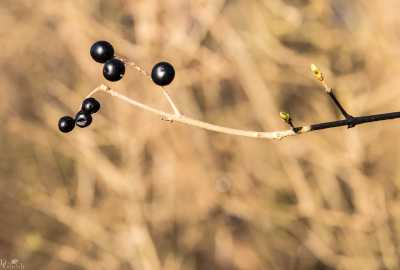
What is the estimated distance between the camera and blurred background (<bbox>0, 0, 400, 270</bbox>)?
4480 millimetres

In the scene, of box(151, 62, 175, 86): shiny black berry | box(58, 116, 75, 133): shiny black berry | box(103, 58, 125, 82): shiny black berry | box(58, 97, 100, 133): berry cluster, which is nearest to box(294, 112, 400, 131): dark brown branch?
box(151, 62, 175, 86): shiny black berry

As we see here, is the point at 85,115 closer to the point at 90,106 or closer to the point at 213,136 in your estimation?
the point at 90,106

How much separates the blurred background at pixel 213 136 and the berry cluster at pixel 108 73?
2.54m

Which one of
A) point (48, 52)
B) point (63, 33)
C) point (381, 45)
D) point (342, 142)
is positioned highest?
point (48, 52)

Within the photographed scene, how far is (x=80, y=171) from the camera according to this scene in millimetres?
5613

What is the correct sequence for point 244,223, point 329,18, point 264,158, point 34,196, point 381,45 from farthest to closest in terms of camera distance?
1. point 244,223
2. point 264,158
3. point 34,196
4. point 329,18
5. point 381,45

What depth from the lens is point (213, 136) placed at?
210 inches

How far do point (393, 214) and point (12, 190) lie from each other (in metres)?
3.85

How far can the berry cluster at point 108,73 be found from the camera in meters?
1.74

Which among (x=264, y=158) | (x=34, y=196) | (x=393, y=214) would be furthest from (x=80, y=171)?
(x=393, y=214)

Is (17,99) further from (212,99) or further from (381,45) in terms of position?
(381,45)

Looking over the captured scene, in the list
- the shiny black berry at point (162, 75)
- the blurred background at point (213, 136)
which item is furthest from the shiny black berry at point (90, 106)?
the blurred background at point (213, 136)

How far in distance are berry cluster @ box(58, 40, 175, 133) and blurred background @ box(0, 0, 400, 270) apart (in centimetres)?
254

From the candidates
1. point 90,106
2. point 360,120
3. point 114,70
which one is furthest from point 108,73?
point 360,120
